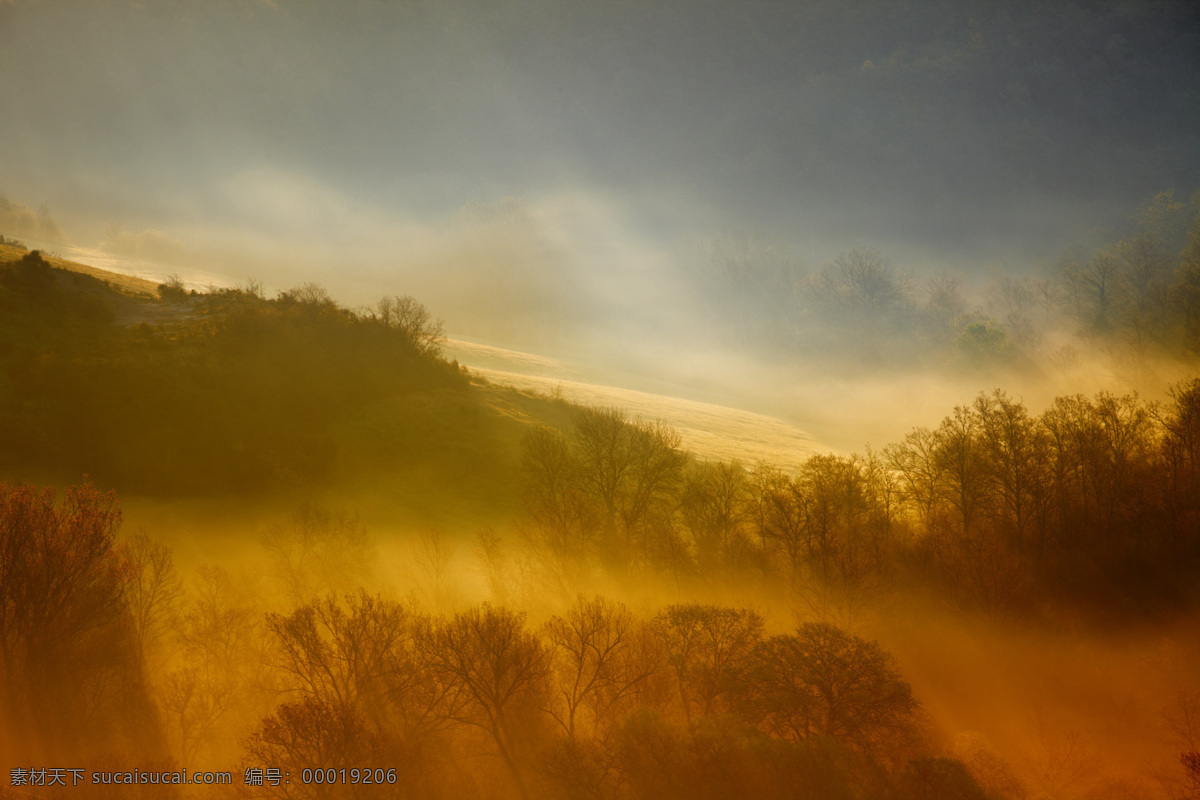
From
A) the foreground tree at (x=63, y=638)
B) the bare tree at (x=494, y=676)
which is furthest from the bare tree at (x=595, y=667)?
the foreground tree at (x=63, y=638)

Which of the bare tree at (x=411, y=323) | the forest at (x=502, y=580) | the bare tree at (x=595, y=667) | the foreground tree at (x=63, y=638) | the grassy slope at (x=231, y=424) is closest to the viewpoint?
the foreground tree at (x=63, y=638)

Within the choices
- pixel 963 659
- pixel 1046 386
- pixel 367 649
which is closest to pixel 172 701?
pixel 367 649

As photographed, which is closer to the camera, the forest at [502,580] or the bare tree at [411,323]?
the forest at [502,580]

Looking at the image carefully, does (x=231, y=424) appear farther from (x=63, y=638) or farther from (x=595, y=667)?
(x=595, y=667)

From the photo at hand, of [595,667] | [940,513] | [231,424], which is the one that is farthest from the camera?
[231,424]

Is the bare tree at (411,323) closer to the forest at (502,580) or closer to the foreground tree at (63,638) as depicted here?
the forest at (502,580)

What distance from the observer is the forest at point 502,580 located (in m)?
20.1

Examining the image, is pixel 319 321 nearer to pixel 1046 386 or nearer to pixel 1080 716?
pixel 1080 716

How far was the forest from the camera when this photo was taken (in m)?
20.1

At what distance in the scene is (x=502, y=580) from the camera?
105 ft

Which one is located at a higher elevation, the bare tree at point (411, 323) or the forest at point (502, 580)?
the bare tree at point (411, 323)

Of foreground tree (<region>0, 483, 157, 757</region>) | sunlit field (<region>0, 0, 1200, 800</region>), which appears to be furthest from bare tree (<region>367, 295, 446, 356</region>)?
foreground tree (<region>0, 483, 157, 757</region>)

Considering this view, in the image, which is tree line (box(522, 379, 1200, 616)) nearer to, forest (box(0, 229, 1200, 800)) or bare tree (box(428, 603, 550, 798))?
forest (box(0, 229, 1200, 800))

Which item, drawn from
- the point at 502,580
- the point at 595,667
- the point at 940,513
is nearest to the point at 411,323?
the point at 502,580
